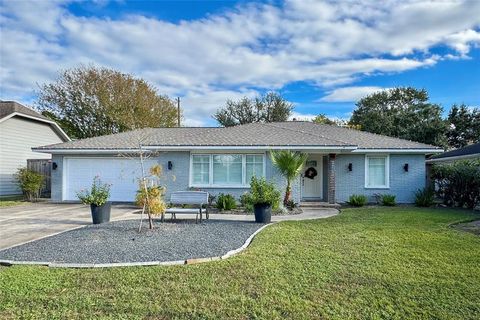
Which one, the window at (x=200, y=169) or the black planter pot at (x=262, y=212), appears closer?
the black planter pot at (x=262, y=212)

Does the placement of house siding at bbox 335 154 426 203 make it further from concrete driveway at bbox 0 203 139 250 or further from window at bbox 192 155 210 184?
concrete driveway at bbox 0 203 139 250

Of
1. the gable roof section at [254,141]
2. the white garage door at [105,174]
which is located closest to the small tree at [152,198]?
the gable roof section at [254,141]

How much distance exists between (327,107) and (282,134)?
902 inches

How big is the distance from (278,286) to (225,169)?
10693 mm

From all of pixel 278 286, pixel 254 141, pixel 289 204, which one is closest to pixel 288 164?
pixel 289 204

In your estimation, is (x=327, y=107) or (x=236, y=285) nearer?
(x=236, y=285)

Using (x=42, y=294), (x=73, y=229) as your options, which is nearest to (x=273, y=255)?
(x=42, y=294)

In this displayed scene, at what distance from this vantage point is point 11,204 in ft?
52.5

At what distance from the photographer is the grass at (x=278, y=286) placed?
4.09m

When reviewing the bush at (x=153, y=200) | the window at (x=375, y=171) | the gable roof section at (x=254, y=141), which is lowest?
the bush at (x=153, y=200)

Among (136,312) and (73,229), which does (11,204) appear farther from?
(136,312)

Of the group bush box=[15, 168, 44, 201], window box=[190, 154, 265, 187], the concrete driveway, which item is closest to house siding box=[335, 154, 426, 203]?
window box=[190, 154, 265, 187]

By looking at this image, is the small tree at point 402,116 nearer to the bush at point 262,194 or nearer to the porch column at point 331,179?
the porch column at point 331,179

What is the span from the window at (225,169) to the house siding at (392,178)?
4.45 meters
